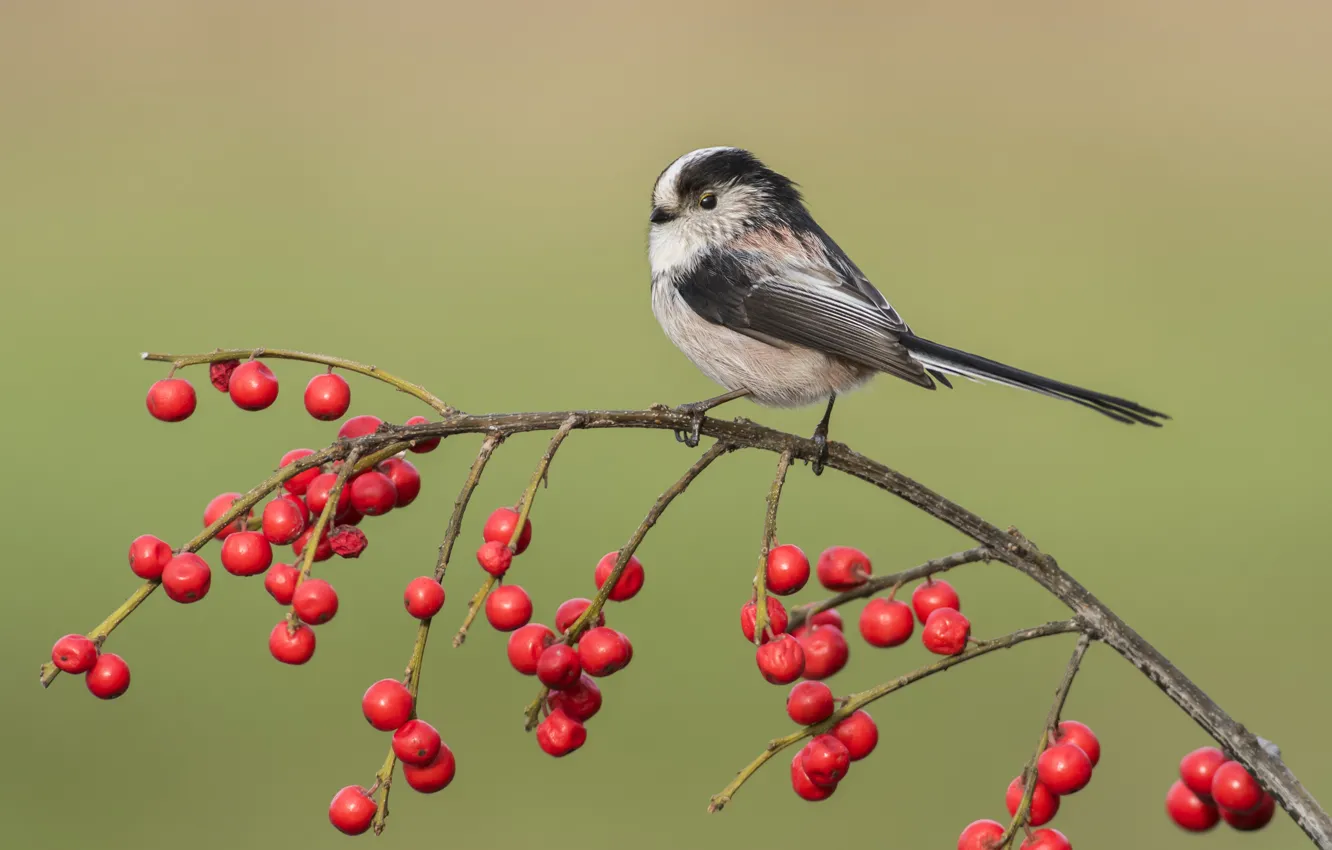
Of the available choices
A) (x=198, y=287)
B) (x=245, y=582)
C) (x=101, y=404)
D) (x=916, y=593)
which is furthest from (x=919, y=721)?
(x=198, y=287)

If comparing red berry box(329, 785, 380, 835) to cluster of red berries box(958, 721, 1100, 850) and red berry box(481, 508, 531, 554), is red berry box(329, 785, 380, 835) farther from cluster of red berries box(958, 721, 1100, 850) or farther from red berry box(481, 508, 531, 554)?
cluster of red berries box(958, 721, 1100, 850)

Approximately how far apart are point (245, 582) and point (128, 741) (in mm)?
1007

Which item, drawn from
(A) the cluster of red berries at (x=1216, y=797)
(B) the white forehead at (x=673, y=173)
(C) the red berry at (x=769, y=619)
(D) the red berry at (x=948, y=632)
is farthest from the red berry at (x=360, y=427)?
(B) the white forehead at (x=673, y=173)

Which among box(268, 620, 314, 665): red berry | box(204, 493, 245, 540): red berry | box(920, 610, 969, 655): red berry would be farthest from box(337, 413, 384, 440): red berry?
box(920, 610, 969, 655): red berry

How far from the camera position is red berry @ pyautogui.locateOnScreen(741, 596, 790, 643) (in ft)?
5.16

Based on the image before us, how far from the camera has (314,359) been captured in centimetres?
158

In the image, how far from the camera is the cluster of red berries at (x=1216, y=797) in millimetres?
1614

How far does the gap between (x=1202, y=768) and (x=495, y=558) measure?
3.44 feet

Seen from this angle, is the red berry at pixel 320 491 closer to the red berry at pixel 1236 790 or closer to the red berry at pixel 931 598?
the red berry at pixel 931 598

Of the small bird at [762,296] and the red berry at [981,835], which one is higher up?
the small bird at [762,296]

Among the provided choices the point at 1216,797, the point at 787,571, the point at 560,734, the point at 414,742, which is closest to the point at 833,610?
the point at 787,571

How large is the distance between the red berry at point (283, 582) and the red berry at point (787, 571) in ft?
2.05

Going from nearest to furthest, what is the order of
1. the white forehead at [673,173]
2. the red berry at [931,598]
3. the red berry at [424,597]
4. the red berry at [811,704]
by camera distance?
the red berry at [424,597] < the red berry at [811,704] < the red berry at [931,598] < the white forehead at [673,173]

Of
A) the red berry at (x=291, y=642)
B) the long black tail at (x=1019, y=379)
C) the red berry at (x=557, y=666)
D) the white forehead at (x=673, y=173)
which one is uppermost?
the white forehead at (x=673, y=173)
